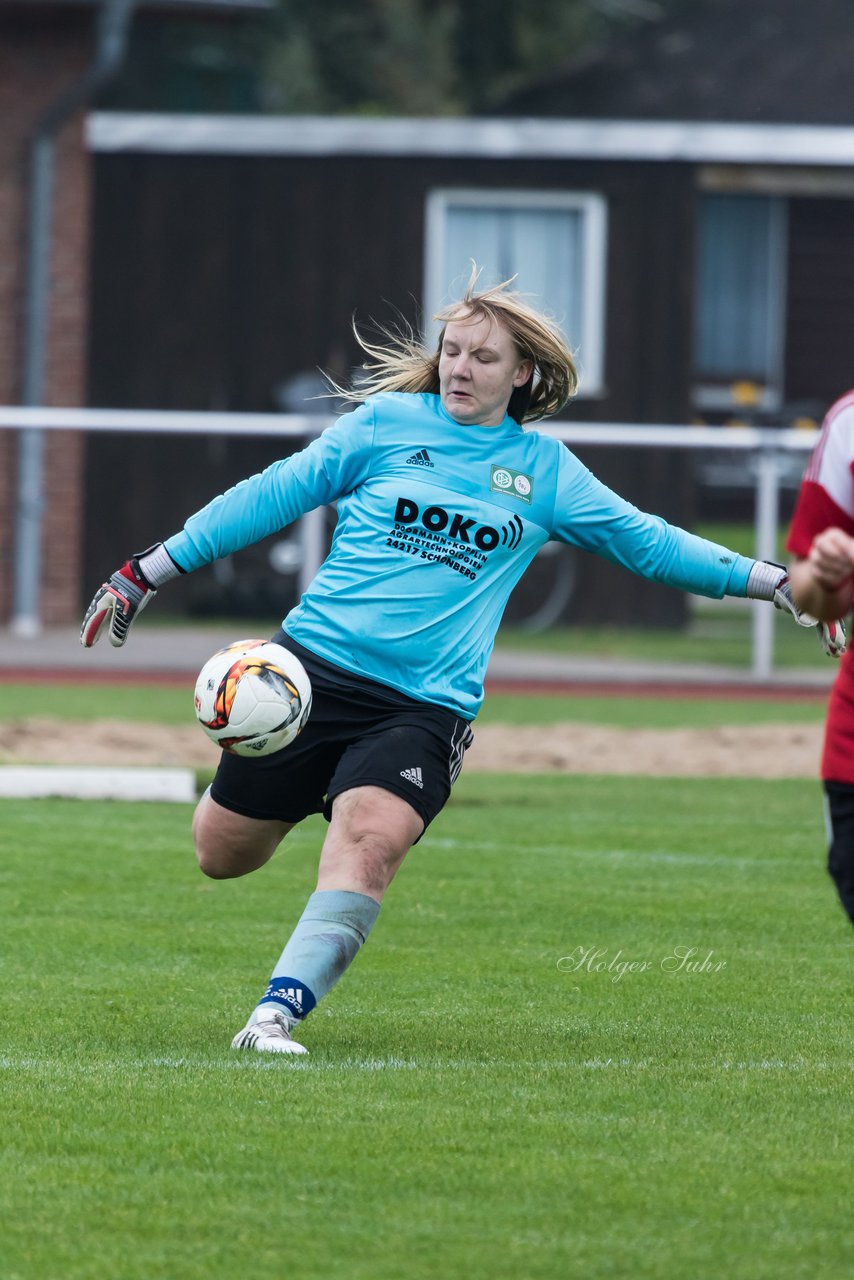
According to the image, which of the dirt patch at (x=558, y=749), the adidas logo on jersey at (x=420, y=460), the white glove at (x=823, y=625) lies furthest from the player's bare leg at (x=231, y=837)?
the dirt patch at (x=558, y=749)

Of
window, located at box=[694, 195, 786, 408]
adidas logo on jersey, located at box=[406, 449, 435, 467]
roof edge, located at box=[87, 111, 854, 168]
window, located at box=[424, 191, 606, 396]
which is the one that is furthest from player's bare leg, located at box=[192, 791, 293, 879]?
window, located at box=[694, 195, 786, 408]

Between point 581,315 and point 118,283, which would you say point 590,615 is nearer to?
point 581,315

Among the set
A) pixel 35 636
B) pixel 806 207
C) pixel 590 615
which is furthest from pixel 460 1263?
pixel 806 207

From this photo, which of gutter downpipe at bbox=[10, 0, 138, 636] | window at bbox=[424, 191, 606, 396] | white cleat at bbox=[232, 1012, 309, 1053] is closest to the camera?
white cleat at bbox=[232, 1012, 309, 1053]

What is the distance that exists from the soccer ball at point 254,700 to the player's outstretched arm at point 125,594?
0.26m

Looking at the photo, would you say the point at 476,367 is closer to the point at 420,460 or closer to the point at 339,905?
the point at 420,460

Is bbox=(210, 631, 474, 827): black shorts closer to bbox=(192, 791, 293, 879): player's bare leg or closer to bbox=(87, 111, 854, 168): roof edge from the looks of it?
bbox=(192, 791, 293, 879): player's bare leg

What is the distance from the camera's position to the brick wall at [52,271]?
2033cm

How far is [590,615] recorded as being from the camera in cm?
2233

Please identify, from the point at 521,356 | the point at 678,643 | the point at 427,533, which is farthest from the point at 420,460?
the point at 678,643

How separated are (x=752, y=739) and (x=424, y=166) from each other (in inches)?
400

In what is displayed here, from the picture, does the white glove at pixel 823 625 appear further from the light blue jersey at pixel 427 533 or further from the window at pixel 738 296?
the window at pixel 738 296

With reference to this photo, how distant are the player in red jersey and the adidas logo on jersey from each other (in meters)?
1.66

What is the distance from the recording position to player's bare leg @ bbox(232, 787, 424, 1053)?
5672 millimetres
